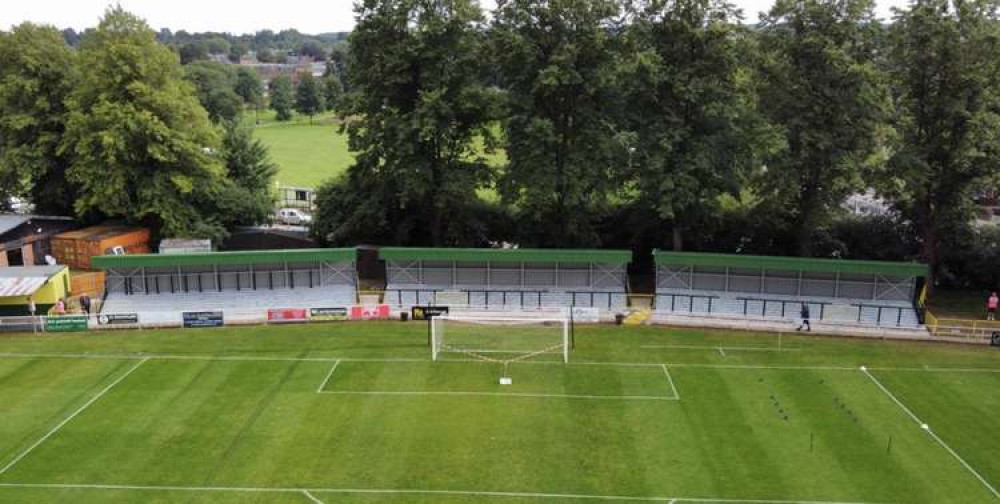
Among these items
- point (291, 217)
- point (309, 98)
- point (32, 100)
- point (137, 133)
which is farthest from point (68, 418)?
point (309, 98)

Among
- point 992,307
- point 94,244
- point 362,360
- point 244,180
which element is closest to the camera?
point 362,360

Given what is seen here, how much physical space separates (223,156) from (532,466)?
40.3 metres

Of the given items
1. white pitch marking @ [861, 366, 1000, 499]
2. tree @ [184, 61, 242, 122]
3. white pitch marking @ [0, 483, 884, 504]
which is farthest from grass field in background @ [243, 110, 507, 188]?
white pitch marking @ [0, 483, 884, 504]

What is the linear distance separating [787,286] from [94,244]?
4251cm

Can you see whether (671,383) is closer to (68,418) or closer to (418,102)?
(418,102)

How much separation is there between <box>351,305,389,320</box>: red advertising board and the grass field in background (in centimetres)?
3666

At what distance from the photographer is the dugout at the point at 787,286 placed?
4475 cm

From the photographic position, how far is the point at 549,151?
48.2 metres

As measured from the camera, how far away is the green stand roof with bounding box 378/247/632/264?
156 ft

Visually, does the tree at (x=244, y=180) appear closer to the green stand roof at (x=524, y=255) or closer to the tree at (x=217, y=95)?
the green stand roof at (x=524, y=255)

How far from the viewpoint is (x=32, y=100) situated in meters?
56.9

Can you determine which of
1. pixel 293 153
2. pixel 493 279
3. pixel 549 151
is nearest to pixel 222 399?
pixel 493 279

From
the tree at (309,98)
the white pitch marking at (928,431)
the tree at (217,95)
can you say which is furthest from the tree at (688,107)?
the tree at (309,98)

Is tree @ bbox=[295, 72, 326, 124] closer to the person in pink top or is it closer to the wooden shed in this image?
the wooden shed
